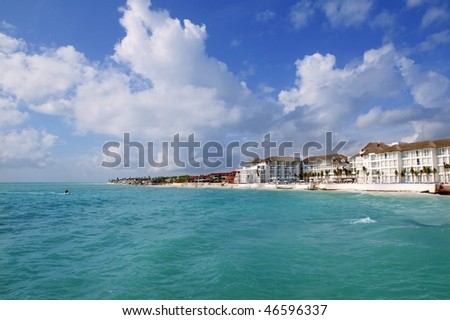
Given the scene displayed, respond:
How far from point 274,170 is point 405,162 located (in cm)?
4786

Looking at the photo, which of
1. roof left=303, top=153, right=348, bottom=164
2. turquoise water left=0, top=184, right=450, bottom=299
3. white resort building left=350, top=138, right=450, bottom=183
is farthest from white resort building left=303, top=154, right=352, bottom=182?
turquoise water left=0, top=184, right=450, bottom=299

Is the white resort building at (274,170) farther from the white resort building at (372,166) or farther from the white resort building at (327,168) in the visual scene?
the white resort building at (327,168)

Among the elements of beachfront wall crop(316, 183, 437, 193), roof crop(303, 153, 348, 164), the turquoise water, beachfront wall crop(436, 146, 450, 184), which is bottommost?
the turquoise water

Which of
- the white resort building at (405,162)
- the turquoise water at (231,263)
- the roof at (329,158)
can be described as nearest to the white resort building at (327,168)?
the roof at (329,158)

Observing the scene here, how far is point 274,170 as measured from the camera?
360ft

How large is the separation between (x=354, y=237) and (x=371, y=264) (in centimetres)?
416

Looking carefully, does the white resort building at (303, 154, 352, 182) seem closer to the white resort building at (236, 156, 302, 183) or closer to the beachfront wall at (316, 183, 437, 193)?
the white resort building at (236, 156, 302, 183)

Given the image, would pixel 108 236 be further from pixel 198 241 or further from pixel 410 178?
pixel 410 178

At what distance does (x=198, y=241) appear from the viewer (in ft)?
41.2

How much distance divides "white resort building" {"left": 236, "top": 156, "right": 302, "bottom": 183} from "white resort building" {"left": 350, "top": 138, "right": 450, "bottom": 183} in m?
31.5

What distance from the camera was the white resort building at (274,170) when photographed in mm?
108875

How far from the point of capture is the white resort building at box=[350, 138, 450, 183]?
59.4m

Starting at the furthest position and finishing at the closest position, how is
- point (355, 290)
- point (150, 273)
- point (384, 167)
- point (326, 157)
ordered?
point (326, 157)
point (384, 167)
point (150, 273)
point (355, 290)
